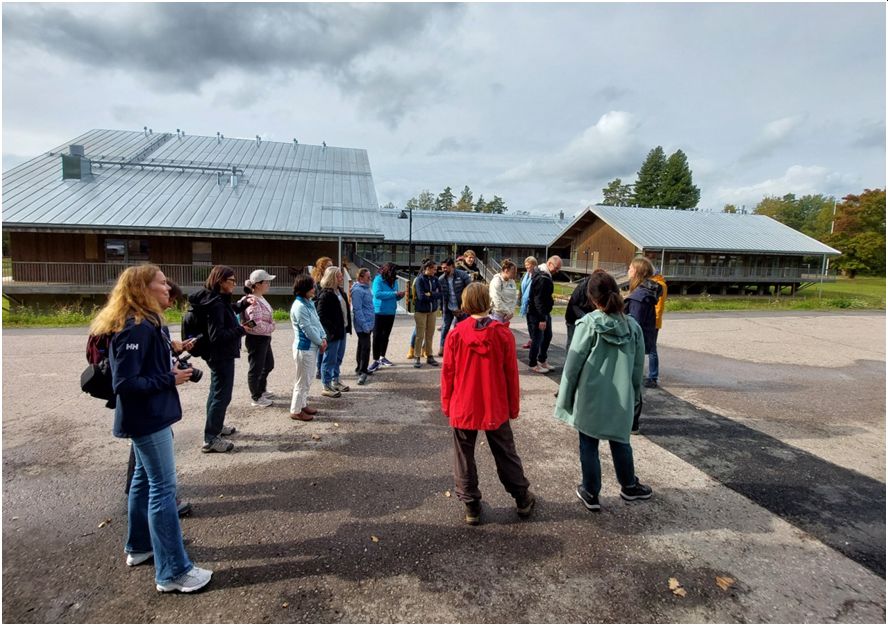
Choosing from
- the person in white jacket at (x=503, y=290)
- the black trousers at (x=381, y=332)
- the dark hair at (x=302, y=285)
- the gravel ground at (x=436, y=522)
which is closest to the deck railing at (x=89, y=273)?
the black trousers at (x=381, y=332)

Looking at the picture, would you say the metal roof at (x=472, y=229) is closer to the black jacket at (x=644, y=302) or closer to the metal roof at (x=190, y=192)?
the metal roof at (x=190, y=192)

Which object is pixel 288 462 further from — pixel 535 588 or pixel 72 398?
pixel 72 398

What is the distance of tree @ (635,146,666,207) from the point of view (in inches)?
2733

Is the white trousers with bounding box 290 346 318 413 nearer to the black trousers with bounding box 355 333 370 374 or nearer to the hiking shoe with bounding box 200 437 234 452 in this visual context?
the hiking shoe with bounding box 200 437 234 452

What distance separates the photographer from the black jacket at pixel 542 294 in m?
7.08

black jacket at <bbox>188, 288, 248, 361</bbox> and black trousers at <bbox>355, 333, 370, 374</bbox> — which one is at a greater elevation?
black jacket at <bbox>188, 288, 248, 361</bbox>

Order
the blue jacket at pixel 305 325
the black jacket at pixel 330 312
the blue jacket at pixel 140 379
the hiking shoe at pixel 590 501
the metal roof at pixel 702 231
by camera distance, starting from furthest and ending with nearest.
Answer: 1. the metal roof at pixel 702 231
2. the black jacket at pixel 330 312
3. the blue jacket at pixel 305 325
4. the hiking shoe at pixel 590 501
5. the blue jacket at pixel 140 379

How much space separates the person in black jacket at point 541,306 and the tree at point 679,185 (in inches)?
2688

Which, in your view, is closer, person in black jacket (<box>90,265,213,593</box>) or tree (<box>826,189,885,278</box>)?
person in black jacket (<box>90,265,213,593</box>)

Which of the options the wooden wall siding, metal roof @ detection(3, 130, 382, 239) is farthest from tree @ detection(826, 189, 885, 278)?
metal roof @ detection(3, 130, 382, 239)

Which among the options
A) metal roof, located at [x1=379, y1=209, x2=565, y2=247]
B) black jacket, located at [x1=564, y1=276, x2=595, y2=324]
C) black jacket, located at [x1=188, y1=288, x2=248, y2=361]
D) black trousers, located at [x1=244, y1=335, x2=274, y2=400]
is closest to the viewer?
black jacket, located at [x1=188, y1=288, x2=248, y2=361]

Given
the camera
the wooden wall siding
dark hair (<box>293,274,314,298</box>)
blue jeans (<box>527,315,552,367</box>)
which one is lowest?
blue jeans (<box>527,315,552,367</box>)

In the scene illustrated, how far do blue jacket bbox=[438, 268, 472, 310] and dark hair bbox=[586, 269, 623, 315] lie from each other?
171 inches

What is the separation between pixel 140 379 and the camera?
2.44m
